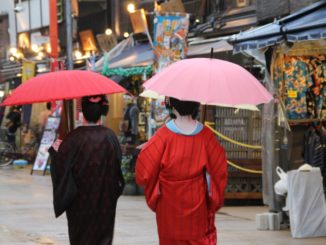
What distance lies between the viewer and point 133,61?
60.1 ft

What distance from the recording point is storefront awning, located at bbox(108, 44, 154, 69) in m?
18.0

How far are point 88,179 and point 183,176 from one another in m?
0.98

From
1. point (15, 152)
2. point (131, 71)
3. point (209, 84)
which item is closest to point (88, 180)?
point (209, 84)

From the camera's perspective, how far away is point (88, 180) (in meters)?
6.13

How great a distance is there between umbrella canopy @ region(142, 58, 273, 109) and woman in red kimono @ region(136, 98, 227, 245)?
0.71ft

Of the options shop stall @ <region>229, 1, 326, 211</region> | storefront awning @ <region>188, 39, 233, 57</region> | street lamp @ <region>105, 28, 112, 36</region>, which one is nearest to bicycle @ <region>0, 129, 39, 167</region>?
street lamp @ <region>105, 28, 112, 36</region>

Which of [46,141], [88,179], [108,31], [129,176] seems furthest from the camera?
[108,31]

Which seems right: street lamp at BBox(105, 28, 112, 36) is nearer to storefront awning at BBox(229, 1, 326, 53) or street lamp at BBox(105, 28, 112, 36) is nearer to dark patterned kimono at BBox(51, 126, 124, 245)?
storefront awning at BBox(229, 1, 326, 53)

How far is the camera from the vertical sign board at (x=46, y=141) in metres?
20.7

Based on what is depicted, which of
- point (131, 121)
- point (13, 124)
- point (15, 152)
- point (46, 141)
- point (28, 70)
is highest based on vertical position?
point (28, 70)

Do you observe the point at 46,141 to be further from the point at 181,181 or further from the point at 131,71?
the point at 181,181

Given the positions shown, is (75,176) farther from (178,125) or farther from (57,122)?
(57,122)

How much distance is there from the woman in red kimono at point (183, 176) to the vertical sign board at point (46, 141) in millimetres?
15321

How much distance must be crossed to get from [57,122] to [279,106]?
474 inches
